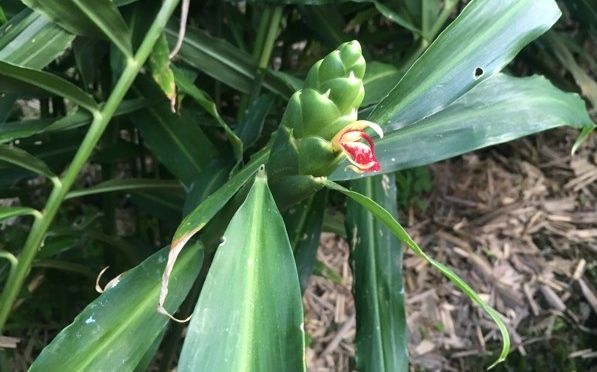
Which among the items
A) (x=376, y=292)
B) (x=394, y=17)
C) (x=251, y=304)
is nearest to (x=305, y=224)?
(x=376, y=292)

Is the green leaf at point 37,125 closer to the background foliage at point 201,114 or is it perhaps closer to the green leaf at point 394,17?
the background foliage at point 201,114

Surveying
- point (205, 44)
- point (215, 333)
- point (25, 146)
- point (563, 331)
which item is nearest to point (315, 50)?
point (205, 44)

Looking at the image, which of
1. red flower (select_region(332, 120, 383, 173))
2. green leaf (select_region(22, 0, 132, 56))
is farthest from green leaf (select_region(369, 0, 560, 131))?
green leaf (select_region(22, 0, 132, 56))

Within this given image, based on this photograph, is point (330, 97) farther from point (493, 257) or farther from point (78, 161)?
point (493, 257)

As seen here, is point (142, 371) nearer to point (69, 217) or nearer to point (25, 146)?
point (25, 146)

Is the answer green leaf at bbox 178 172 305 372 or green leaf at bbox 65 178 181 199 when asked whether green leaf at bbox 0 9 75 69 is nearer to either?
green leaf at bbox 65 178 181 199

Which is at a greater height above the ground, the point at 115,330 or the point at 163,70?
the point at 163,70

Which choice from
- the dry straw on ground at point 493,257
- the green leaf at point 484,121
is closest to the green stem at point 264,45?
the green leaf at point 484,121
